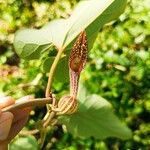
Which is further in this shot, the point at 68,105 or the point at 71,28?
the point at 71,28

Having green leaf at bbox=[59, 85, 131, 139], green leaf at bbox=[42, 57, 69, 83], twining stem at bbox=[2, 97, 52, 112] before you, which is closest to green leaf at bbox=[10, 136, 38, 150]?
green leaf at bbox=[59, 85, 131, 139]

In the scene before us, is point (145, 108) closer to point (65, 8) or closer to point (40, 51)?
point (65, 8)

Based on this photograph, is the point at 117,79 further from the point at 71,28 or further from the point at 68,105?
the point at 68,105

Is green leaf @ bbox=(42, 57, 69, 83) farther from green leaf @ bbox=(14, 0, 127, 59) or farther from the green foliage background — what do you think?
the green foliage background

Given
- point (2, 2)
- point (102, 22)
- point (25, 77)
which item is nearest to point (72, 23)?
point (102, 22)

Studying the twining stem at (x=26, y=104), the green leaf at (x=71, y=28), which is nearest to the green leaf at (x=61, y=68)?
the green leaf at (x=71, y=28)

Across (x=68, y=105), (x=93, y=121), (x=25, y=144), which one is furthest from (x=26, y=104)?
(x=25, y=144)

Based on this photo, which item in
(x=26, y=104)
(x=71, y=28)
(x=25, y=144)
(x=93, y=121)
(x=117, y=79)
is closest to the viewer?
(x=26, y=104)
